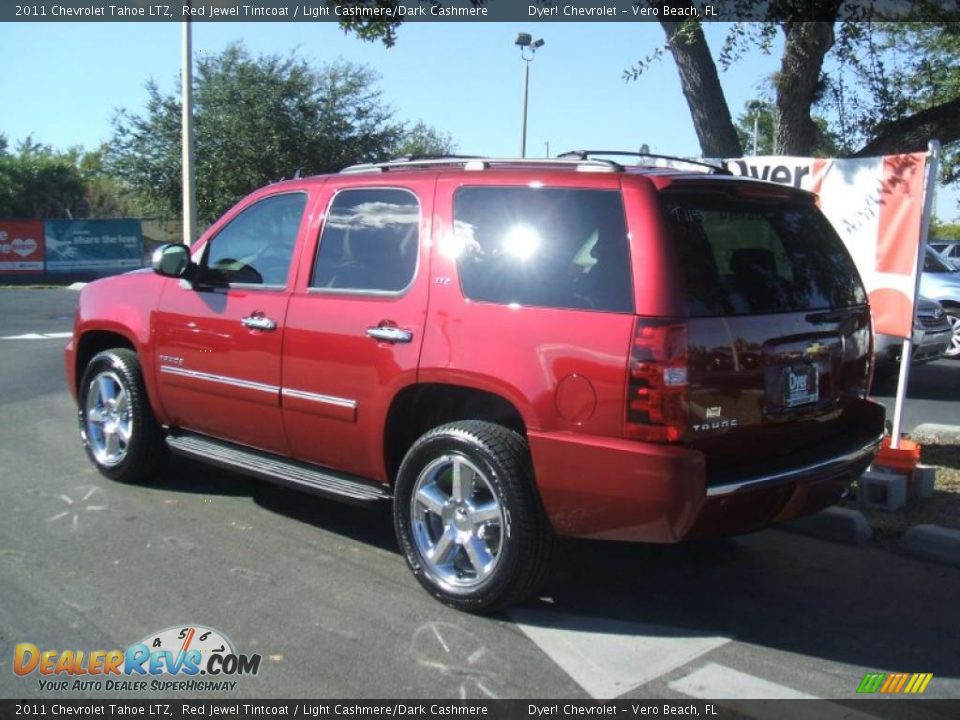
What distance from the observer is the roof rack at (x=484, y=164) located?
412cm

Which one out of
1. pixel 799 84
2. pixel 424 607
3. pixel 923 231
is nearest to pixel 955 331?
pixel 799 84

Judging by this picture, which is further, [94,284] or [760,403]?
[94,284]

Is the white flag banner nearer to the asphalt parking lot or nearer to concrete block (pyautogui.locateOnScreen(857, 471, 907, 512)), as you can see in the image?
concrete block (pyautogui.locateOnScreen(857, 471, 907, 512))

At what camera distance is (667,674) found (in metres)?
3.63

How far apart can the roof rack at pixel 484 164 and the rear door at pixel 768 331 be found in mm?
408

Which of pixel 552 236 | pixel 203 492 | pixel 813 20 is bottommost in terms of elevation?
pixel 203 492

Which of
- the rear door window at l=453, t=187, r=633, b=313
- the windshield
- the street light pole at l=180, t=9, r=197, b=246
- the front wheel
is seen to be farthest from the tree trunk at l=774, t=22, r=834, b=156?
the street light pole at l=180, t=9, r=197, b=246

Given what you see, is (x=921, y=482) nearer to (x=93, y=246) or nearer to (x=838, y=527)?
(x=838, y=527)

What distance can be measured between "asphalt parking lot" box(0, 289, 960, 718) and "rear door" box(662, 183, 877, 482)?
2.54 ft

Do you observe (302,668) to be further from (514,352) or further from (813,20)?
(813,20)

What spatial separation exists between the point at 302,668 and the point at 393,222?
217 cm

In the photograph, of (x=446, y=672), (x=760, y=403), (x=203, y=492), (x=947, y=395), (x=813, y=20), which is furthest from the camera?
(x=947, y=395)

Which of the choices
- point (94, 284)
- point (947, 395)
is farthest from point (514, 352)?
point (947, 395)

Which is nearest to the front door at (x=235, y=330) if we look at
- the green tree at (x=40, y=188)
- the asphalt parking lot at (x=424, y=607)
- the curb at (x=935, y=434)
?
the asphalt parking lot at (x=424, y=607)
